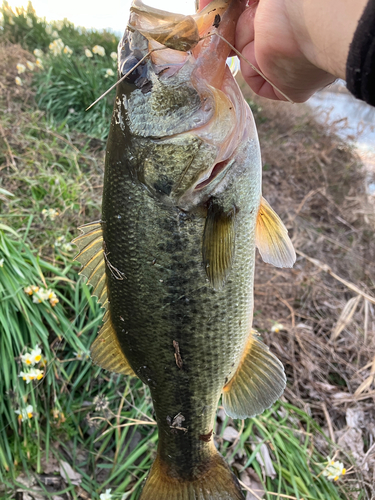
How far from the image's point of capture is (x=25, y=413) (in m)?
2.10

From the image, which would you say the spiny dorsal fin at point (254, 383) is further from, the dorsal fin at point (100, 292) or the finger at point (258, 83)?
the finger at point (258, 83)

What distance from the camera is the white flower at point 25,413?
2.04 meters

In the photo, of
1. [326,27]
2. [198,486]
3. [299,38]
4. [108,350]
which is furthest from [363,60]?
[198,486]

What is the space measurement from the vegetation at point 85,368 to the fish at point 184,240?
72 centimetres

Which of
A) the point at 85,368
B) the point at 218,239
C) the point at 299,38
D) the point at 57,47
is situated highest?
the point at 57,47

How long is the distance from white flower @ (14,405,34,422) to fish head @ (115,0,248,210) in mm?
1697

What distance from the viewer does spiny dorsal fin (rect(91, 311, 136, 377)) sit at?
1.50m

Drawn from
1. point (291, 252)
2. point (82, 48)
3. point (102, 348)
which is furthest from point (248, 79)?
point (82, 48)

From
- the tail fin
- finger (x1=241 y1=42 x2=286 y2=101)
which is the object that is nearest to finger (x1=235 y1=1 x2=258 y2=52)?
finger (x1=241 y1=42 x2=286 y2=101)

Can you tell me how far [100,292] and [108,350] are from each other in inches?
10.6

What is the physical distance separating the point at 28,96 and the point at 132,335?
16.2 ft

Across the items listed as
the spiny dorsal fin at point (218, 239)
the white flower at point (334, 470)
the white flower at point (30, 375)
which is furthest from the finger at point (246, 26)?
the white flower at point (334, 470)

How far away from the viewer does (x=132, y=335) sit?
1.39 metres

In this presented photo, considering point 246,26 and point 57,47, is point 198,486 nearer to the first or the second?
point 246,26
